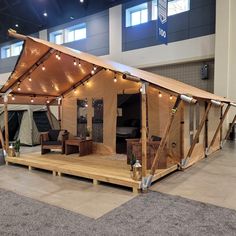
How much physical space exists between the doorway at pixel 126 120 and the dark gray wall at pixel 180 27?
3639 millimetres

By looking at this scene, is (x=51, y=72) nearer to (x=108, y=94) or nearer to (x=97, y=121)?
(x=108, y=94)

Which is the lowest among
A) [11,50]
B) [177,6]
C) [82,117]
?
[82,117]

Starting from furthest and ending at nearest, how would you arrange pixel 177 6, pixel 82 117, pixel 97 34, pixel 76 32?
pixel 76 32, pixel 97 34, pixel 177 6, pixel 82 117

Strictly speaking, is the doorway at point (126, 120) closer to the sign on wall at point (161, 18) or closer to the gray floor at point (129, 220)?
the sign on wall at point (161, 18)

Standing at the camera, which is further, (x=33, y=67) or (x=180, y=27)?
(x=180, y=27)

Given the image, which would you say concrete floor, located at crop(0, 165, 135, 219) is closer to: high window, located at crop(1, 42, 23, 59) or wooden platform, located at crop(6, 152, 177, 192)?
wooden platform, located at crop(6, 152, 177, 192)

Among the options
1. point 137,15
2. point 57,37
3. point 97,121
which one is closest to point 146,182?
point 97,121

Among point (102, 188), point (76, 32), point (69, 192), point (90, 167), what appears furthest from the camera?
point (76, 32)

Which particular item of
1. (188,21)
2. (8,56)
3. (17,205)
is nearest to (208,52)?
(188,21)

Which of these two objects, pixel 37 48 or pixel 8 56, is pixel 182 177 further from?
pixel 8 56

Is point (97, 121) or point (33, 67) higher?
point (33, 67)

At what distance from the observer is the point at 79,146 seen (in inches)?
260

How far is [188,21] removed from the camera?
32.7ft

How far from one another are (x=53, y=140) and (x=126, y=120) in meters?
2.44
